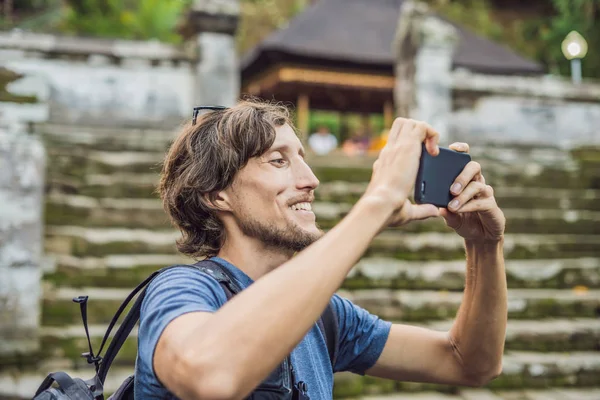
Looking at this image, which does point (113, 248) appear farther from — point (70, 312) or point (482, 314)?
point (482, 314)

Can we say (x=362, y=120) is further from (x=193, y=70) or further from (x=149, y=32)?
(x=193, y=70)

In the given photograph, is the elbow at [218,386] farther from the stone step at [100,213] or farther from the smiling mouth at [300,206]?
the stone step at [100,213]

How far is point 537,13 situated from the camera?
2114 centimetres

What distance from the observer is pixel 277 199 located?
156 cm

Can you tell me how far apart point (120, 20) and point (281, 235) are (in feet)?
62.5

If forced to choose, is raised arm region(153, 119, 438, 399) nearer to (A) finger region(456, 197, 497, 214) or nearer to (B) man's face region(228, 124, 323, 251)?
(A) finger region(456, 197, 497, 214)

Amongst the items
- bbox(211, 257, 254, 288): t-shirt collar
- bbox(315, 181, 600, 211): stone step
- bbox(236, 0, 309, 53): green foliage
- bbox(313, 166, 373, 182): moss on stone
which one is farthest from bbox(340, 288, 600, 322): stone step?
bbox(236, 0, 309, 53): green foliage

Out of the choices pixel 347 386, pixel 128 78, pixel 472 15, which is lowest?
pixel 347 386

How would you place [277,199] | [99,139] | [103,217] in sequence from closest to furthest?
1. [277,199]
2. [103,217]
3. [99,139]

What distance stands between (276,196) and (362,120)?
18905 mm

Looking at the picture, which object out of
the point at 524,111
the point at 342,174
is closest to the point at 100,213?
the point at 342,174

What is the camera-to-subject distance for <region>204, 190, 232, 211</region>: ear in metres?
1.65

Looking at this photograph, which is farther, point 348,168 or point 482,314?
point 348,168

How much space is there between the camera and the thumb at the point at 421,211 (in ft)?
4.16
